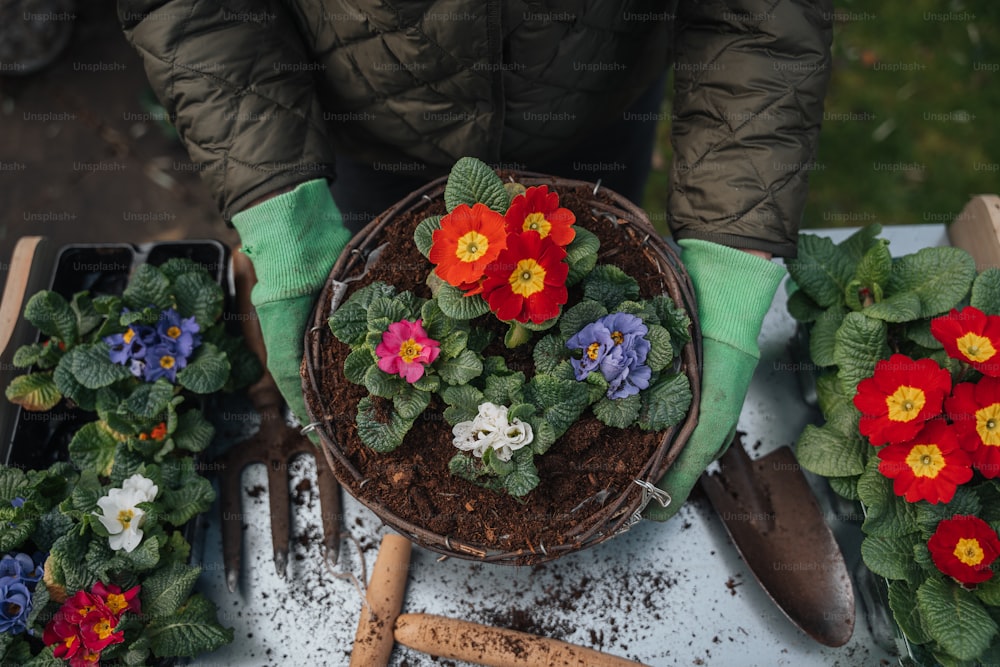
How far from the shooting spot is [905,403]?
4.27 ft

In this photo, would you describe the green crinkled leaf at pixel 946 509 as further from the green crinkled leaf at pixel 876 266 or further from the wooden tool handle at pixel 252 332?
the wooden tool handle at pixel 252 332

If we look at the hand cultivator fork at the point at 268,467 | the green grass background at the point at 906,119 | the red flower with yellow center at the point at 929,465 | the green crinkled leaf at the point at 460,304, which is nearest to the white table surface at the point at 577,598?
the hand cultivator fork at the point at 268,467

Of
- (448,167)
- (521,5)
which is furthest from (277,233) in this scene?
(521,5)

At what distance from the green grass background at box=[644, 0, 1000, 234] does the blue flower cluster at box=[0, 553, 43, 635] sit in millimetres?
2233

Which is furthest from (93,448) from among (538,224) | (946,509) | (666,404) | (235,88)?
(946,509)

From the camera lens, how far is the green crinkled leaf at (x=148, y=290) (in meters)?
1.54

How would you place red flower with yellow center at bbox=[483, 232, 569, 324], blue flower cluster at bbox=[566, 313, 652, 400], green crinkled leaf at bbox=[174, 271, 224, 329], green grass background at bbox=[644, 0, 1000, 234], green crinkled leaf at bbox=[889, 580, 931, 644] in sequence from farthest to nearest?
green grass background at bbox=[644, 0, 1000, 234]
green crinkled leaf at bbox=[174, 271, 224, 329]
green crinkled leaf at bbox=[889, 580, 931, 644]
blue flower cluster at bbox=[566, 313, 652, 400]
red flower with yellow center at bbox=[483, 232, 569, 324]

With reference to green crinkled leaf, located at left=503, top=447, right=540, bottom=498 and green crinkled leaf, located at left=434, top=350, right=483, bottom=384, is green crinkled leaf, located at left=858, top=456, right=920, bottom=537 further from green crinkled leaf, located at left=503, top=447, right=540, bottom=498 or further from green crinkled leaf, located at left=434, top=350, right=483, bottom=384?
green crinkled leaf, located at left=434, top=350, right=483, bottom=384

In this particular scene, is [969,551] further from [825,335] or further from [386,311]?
[386,311]

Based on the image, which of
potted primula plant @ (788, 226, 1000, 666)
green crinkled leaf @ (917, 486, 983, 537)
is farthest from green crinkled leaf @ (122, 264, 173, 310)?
green crinkled leaf @ (917, 486, 983, 537)

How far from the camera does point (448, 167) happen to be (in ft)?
5.34

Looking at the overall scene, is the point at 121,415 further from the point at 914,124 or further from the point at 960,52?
the point at 960,52

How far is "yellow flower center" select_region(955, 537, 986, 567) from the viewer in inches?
49.8

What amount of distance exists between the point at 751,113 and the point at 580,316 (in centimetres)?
48
